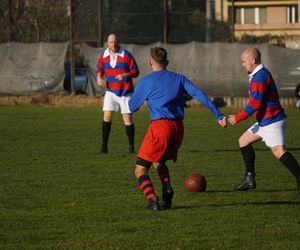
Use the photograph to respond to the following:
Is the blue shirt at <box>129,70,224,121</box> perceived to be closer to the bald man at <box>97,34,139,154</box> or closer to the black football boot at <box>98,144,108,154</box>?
the black football boot at <box>98,144,108,154</box>

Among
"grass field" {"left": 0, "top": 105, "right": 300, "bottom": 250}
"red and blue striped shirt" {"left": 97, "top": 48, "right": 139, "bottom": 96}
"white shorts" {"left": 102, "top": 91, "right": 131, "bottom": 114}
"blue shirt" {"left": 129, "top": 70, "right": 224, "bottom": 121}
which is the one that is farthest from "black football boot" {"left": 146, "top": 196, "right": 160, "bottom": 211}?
"red and blue striped shirt" {"left": 97, "top": 48, "right": 139, "bottom": 96}

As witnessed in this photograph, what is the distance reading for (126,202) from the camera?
10.4 metres

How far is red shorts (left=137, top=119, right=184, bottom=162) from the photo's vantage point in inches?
381

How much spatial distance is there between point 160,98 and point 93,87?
2142 centimetres

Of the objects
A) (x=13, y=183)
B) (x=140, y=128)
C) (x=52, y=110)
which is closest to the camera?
(x=13, y=183)

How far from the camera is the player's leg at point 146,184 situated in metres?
9.67

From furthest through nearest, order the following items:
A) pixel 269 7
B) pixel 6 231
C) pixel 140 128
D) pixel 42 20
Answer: pixel 269 7 < pixel 42 20 < pixel 140 128 < pixel 6 231

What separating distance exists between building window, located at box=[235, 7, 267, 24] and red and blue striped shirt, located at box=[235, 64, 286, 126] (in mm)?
52361

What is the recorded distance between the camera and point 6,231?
868 centimetres

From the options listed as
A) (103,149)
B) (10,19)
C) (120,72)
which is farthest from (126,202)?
(10,19)

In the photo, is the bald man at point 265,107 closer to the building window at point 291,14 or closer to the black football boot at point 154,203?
the black football boot at point 154,203

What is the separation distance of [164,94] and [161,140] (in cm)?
47

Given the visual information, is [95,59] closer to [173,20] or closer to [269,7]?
[173,20]

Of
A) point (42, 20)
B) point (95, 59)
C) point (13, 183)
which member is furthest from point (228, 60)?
point (13, 183)
